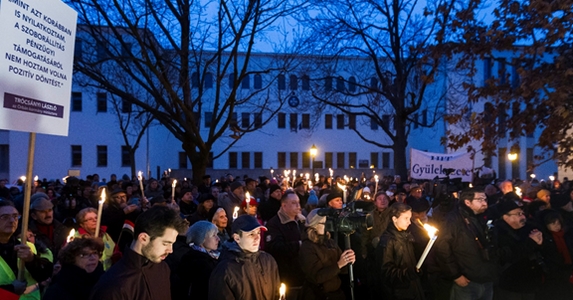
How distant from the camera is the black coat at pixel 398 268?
17.8 feet

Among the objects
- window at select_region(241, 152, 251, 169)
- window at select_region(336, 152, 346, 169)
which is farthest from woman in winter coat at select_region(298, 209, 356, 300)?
window at select_region(336, 152, 346, 169)

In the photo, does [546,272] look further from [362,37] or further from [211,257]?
[362,37]

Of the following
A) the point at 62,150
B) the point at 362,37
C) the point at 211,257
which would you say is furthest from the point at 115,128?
the point at 211,257

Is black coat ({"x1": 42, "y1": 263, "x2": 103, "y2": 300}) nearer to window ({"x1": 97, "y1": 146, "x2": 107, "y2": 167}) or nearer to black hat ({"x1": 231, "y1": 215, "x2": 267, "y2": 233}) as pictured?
black hat ({"x1": 231, "y1": 215, "x2": 267, "y2": 233})

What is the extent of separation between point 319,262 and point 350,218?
73 cm

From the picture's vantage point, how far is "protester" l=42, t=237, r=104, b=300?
3565mm

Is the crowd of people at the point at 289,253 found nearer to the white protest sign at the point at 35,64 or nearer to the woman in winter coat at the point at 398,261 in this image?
the woman in winter coat at the point at 398,261

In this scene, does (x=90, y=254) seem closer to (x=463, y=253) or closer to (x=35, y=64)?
(x=35, y=64)

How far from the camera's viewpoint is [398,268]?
547 centimetres

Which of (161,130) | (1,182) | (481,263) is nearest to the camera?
(481,263)

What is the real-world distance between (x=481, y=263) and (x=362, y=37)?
60.9ft

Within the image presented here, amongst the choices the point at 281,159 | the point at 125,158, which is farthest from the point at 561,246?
the point at 281,159

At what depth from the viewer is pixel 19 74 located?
371cm

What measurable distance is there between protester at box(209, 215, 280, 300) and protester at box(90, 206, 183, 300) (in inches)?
22.8
